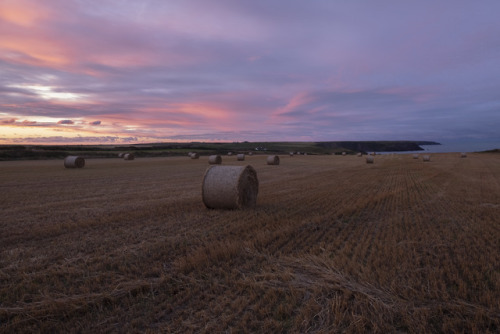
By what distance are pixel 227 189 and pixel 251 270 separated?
5013 mm

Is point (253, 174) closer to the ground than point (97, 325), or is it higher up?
higher up

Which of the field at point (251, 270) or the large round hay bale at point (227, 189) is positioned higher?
the large round hay bale at point (227, 189)

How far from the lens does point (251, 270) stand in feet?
16.6

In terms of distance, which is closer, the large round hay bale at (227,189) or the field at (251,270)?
the field at (251,270)

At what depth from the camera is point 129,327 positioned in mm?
3555

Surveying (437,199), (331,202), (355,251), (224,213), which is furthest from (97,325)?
(437,199)

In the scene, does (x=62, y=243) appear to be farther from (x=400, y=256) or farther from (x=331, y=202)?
(x=331, y=202)

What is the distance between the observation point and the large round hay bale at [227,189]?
388 inches

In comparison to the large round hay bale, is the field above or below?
below

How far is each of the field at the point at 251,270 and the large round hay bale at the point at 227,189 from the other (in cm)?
43

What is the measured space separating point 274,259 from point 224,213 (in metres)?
4.20

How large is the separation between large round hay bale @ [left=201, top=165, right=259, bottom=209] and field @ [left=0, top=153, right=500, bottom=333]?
428 millimetres

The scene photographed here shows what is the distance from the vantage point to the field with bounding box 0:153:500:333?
3.65m

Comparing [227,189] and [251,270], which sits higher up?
[227,189]
